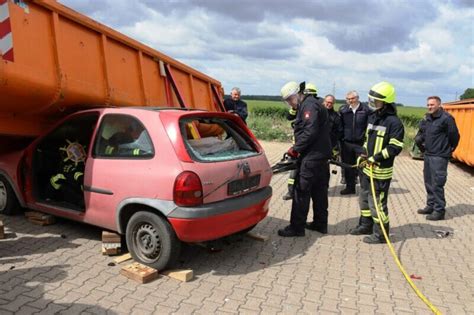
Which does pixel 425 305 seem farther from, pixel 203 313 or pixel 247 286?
pixel 203 313

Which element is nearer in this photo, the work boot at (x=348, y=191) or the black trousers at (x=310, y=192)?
the black trousers at (x=310, y=192)

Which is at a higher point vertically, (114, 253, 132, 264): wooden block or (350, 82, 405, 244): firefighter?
(350, 82, 405, 244): firefighter

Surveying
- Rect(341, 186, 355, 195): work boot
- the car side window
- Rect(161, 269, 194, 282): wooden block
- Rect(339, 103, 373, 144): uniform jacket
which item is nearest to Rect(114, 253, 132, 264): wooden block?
Rect(161, 269, 194, 282): wooden block

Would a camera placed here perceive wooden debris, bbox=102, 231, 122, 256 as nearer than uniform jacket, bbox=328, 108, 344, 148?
Yes

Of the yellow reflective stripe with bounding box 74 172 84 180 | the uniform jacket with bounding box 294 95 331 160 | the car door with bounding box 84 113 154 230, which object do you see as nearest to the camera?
the car door with bounding box 84 113 154 230

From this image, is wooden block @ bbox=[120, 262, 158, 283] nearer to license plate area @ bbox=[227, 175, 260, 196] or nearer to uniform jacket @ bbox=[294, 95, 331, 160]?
license plate area @ bbox=[227, 175, 260, 196]

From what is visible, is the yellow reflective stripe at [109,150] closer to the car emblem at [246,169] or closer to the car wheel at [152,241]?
the car wheel at [152,241]

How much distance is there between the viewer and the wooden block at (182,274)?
13.9ft

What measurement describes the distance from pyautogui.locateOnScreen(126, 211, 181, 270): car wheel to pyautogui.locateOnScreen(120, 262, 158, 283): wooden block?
93 millimetres

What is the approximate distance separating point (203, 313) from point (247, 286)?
70cm

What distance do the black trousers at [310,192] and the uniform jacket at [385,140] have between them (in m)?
0.62

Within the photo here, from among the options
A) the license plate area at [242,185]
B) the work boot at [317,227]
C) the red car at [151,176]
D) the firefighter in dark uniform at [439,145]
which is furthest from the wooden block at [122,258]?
the firefighter in dark uniform at [439,145]

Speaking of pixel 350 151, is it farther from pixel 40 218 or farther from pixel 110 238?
pixel 40 218

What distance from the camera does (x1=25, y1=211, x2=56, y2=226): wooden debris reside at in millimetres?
5570
